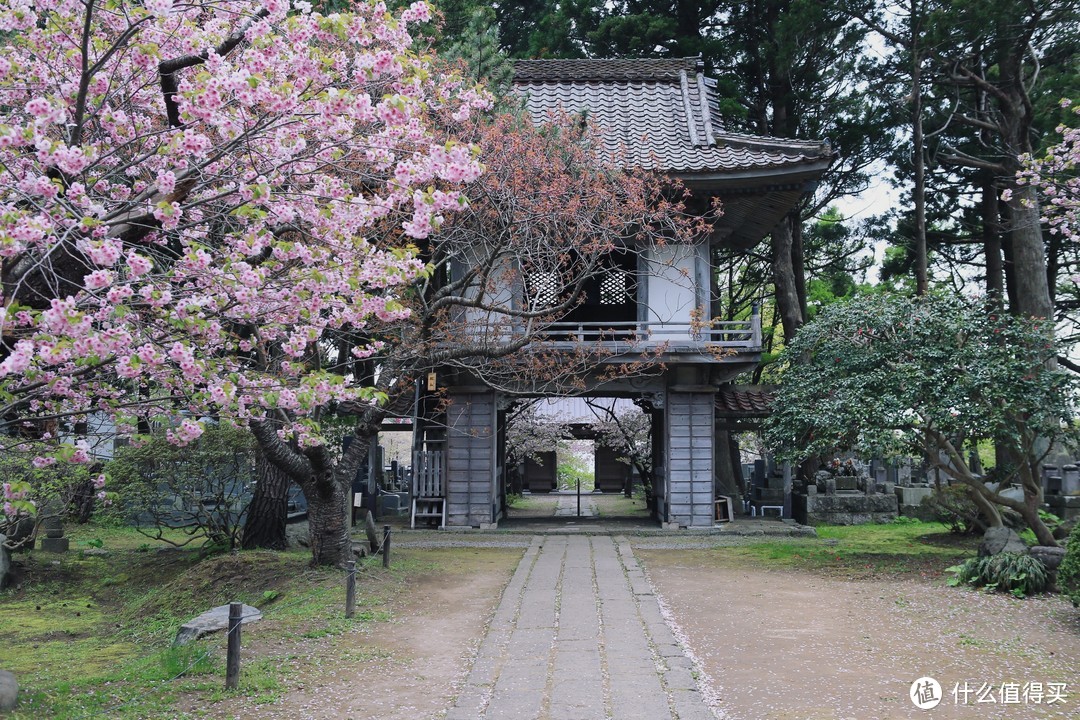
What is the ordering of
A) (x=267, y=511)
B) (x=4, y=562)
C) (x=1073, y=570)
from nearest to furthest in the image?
(x=1073, y=570) < (x=4, y=562) < (x=267, y=511)

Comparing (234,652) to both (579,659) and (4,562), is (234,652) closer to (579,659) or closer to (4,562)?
(579,659)

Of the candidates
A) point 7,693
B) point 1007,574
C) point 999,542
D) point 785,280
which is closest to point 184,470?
point 7,693

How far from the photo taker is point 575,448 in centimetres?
3406

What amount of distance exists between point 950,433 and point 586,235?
5784 mm

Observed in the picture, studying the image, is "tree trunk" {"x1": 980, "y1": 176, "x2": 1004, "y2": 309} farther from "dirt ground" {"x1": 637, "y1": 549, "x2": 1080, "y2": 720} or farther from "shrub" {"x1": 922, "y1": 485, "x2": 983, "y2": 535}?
"dirt ground" {"x1": 637, "y1": 549, "x2": 1080, "y2": 720}

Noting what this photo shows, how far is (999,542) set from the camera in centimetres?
1038

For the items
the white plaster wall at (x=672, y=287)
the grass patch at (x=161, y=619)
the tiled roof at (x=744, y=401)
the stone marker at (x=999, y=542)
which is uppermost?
the white plaster wall at (x=672, y=287)

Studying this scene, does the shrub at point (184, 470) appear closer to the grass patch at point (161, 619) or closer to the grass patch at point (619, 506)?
the grass patch at point (161, 619)

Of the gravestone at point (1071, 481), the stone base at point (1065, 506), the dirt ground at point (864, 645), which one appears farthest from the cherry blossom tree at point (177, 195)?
the gravestone at point (1071, 481)

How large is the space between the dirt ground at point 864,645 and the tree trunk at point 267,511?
5983mm

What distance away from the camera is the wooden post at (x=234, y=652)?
5664 mm

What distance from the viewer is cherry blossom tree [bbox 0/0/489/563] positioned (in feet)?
15.2

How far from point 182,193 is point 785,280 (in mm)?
17218

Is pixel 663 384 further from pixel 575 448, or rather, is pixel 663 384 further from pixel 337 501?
pixel 575 448
